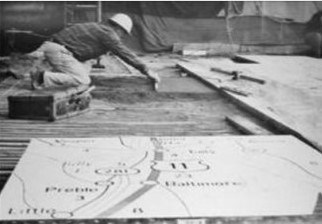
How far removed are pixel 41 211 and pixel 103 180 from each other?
0.29 meters

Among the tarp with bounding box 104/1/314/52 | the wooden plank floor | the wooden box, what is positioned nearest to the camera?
the wooden plank floor

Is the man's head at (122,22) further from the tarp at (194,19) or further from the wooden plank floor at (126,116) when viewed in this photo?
the wooden plank floor at (126,116)

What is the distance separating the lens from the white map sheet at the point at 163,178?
1.53m

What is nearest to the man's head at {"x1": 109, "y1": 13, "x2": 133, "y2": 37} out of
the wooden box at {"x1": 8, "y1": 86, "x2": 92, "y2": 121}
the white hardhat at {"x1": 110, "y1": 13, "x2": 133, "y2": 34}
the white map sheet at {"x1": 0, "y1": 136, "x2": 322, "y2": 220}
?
the white hardhat at {"x1": 110, "y1": 13, "x2": 133, "y2": 34}

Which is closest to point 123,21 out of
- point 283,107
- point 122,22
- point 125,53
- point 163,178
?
point 122,22

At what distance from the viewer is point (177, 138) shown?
221cm

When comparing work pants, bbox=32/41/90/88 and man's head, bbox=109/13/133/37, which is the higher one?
man's head, bbox=109/13/133/37

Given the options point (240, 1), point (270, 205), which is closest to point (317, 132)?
point (270, 205)

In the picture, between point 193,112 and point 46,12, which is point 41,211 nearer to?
point 193,112

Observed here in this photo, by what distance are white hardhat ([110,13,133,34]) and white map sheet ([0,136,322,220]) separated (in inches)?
32.7

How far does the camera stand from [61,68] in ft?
9.23

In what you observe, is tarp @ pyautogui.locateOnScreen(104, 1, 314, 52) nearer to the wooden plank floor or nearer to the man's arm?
the man's arm

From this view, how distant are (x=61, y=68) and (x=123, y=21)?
0.41 metres

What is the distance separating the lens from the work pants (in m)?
2.77
